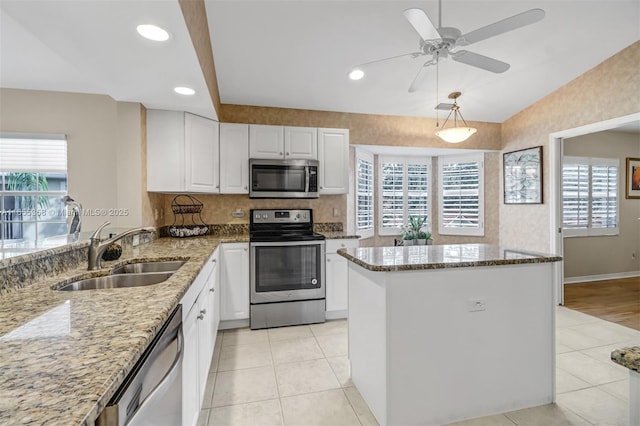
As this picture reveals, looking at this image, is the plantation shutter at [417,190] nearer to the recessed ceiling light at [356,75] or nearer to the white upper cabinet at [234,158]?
the recessed ceiling light at [356,75]

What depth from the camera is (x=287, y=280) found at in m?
3.19

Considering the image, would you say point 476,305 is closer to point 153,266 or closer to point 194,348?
point 194,348

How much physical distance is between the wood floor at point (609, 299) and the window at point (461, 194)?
1.41 metres

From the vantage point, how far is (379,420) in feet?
5.72

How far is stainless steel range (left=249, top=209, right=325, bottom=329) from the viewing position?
3.12 meters

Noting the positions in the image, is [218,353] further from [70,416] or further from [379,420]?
[70,416]

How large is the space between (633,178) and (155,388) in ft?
23.4

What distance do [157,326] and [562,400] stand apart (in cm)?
241

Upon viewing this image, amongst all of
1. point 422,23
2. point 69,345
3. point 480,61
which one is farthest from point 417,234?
point 69,345

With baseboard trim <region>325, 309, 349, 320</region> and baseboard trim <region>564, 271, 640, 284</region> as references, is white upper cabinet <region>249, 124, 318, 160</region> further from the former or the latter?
baseboard trim <region>564, 271, 640, 284</region>

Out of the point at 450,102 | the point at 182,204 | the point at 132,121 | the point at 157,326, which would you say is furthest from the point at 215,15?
the point at 450,102

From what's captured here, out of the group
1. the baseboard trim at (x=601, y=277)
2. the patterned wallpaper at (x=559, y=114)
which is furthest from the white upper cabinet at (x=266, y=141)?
the baseboard trim at (x=601, y=277)

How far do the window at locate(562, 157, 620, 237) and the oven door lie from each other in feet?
13.3

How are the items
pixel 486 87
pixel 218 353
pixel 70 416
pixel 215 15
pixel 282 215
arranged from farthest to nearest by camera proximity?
pixel 282 215 → pixel 486 87 → pixel 218 353 → pixel 215 15 → pixel 70 416
